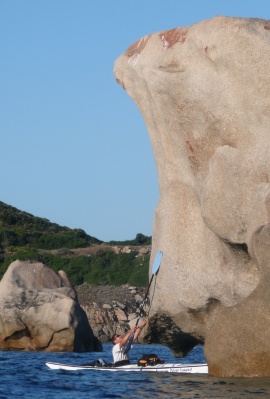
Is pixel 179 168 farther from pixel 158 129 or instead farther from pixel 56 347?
pixel 56 347

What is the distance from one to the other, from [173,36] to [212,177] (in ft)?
12.3

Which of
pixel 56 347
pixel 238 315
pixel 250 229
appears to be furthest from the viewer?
pixel 56 347

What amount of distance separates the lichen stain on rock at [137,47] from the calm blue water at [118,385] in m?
8.21

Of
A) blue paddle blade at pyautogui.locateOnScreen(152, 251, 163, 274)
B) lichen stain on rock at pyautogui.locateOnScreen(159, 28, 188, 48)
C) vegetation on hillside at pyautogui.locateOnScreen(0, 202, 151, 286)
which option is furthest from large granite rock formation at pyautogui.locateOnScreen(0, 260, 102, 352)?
vegetation on hillside at pyautogui.locateOnScreen(0, 202, 151, 286)

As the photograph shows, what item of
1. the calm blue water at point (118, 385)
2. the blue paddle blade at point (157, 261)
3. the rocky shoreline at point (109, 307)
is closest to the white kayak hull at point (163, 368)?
the calm blue water at point (118, 385)

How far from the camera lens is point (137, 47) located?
2908 centimetres

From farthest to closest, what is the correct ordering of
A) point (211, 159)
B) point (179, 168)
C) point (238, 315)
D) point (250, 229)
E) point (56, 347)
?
1. point (56, 347)
2. point (179, 168)
3. point (211, 159)
4. point (250, 229)
5. point (238, 315)

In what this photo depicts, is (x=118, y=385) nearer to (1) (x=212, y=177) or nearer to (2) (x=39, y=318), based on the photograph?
(1) (x=212, y=177)

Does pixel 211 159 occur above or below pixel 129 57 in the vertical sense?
below

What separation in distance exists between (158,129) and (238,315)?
7307mm

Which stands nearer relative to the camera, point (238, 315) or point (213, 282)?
point (238, 315)

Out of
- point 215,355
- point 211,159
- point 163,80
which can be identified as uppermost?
point 163,80

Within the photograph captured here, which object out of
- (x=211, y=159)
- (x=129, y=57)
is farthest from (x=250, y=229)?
→ (x=129, y=57)

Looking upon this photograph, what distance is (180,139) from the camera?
27.9m
